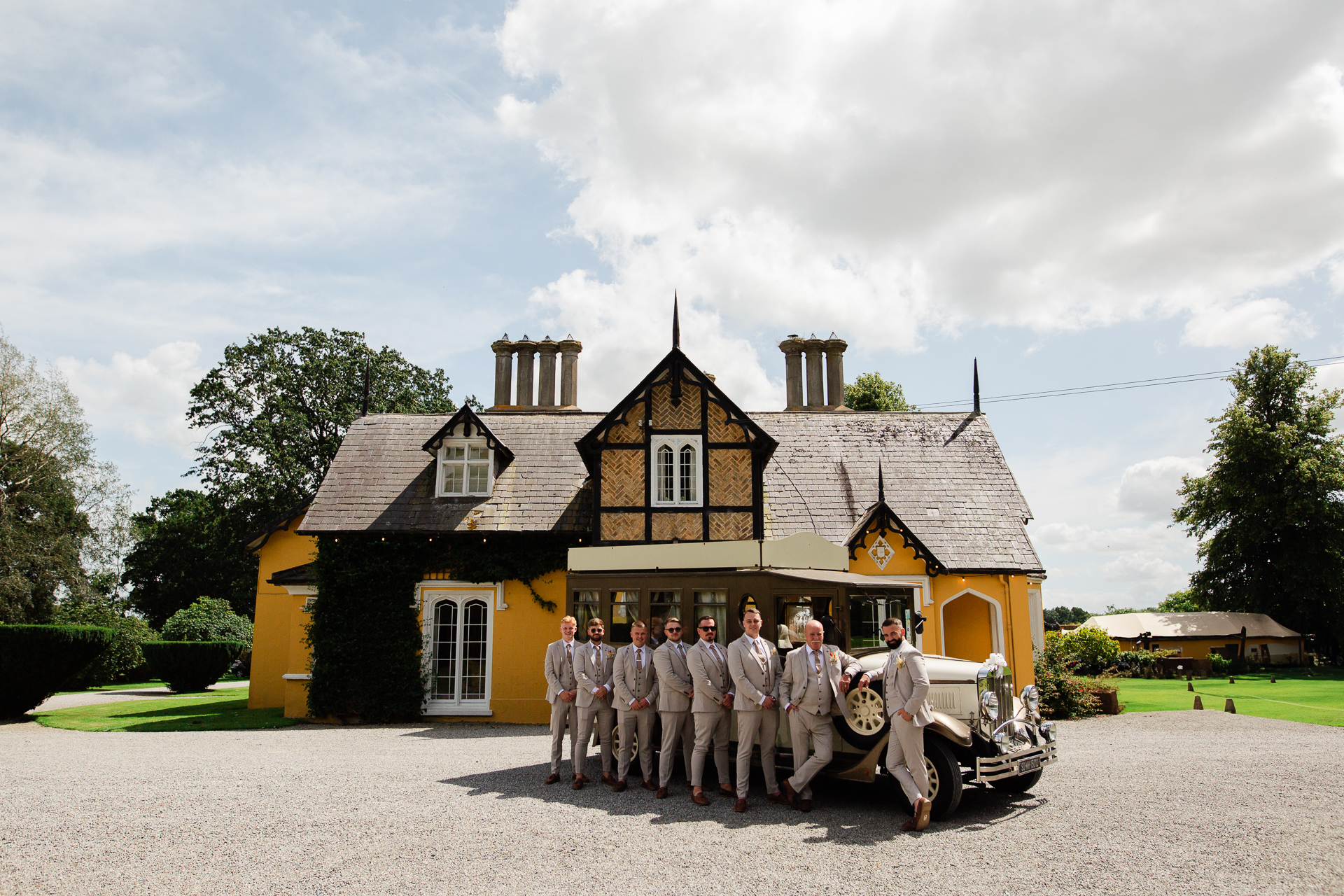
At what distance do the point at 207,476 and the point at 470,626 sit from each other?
22233 mm

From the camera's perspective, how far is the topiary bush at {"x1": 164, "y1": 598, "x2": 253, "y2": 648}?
99.1 feet

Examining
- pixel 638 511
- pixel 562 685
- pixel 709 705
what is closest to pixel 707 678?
pixel 709 705

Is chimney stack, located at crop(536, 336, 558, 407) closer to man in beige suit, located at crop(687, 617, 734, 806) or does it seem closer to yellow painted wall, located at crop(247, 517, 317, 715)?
yellow painted wall, located at crop(247, 517, 317, 715)

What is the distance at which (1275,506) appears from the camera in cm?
3519

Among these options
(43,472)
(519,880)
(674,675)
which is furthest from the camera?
(43,472)

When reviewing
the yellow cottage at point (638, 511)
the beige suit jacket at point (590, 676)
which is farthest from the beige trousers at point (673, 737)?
the yellow cottage at point (638, 511)

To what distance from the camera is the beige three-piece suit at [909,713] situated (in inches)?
304

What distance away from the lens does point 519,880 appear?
633cm

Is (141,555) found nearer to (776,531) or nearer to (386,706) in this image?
(386,706)

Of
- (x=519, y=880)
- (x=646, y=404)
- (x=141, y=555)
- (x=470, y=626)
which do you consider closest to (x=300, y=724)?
A: (x=470, y=626)

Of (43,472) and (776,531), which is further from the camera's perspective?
(43,472)

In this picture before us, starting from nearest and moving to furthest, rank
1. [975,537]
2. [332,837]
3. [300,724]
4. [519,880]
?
1. [519,880]
2. [332,837]
3. [300,724]
4. [975,537]

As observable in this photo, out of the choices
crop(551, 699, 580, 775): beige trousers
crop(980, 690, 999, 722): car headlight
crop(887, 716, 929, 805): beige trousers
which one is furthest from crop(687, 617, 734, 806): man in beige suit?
crop(980, 690, 999, 722): car headlight

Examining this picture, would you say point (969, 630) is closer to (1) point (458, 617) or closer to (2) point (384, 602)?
(1) point (458, 617)
